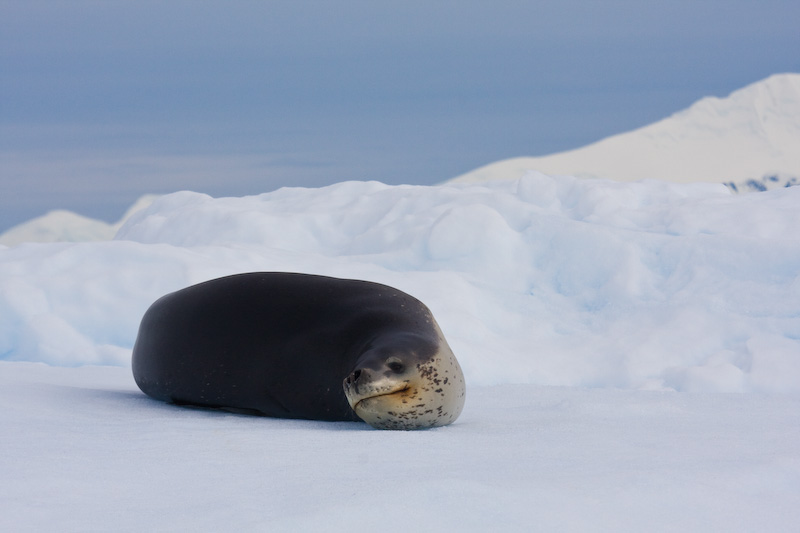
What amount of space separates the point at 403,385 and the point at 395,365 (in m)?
0.09

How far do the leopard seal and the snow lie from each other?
15 centimetres

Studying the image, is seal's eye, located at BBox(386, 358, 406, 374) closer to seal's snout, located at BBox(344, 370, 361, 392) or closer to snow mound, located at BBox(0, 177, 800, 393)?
seal's snout, located at BBox(344, 370, 361, 392)

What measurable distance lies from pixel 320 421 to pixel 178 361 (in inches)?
35.9

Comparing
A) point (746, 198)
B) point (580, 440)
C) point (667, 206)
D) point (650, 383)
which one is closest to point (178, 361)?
point (580, 440)

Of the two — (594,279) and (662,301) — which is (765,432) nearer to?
(662,301)

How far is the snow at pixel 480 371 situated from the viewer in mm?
2152

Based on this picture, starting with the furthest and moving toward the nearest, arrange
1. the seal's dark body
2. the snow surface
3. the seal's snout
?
the seal's dark body
the seal's snout
the snow surface

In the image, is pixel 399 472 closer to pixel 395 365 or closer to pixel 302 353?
pixel 395 365

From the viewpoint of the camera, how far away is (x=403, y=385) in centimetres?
339

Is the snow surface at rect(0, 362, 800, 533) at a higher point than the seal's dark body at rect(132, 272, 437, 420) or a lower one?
lower

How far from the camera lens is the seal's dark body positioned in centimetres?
381

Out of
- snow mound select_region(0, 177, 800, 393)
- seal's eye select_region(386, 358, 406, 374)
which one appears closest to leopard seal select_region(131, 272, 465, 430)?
seal's eye select_region(386, 358, 406, 374)

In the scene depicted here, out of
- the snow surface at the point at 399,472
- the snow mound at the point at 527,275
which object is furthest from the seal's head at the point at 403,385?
the snow mound at the point at 527,275

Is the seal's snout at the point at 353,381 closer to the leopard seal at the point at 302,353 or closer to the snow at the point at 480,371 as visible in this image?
the leopard seal at the point at 302,353
